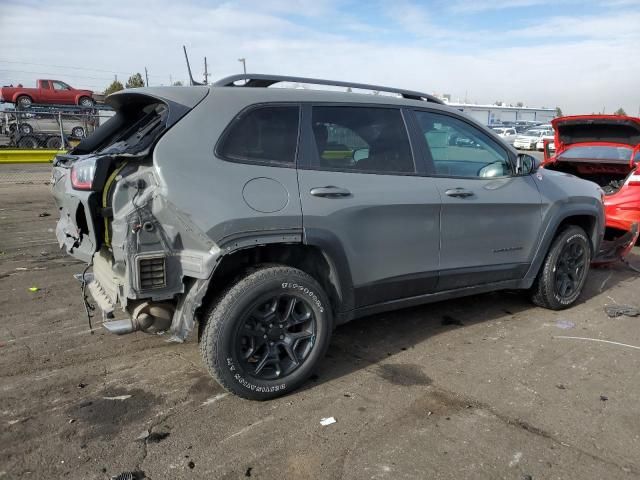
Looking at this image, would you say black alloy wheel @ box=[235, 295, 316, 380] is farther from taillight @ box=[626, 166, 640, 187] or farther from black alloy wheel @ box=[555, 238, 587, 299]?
taillight @ box=[626, 166, 640, 187]

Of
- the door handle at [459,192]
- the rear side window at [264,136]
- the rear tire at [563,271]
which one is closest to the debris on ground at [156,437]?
the rear side window at [264,136]

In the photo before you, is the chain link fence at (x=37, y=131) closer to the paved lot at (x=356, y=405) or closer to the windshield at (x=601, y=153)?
the windshield at (x=601, y=153)

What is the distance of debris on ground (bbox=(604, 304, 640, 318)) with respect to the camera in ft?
15.7

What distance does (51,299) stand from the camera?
483cm

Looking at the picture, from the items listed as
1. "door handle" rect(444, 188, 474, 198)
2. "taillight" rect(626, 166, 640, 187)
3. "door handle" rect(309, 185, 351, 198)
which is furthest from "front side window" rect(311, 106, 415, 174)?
"taillight" rect(626, 166, 640, 187)

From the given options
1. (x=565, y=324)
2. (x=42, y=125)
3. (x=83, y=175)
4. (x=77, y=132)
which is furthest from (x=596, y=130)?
(x=42, y=125)

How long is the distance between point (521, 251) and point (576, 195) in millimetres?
892

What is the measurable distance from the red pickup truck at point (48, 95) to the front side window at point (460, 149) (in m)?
27.3

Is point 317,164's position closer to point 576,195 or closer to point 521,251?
point 521,251

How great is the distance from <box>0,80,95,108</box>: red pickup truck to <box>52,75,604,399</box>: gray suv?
2696 centimetres

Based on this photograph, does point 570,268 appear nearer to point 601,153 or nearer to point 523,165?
point 523,165

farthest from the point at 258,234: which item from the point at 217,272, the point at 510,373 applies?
the point at 510,373

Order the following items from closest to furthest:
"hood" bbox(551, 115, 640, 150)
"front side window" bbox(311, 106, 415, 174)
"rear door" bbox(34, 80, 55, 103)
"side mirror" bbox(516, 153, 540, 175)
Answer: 1. "front side window" bbox(311, 106, 415, 174)
2. "side mirror" bbox(516, 153, 540, 175)
3. "hood" bbox(551, 115, 640, 150)
4. "rear door" bbox(34, 80, 55, 103)

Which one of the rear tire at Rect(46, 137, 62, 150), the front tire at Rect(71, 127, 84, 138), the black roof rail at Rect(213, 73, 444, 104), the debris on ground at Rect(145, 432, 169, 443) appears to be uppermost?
the front tire at Rect(71, 127, 84, 138)
